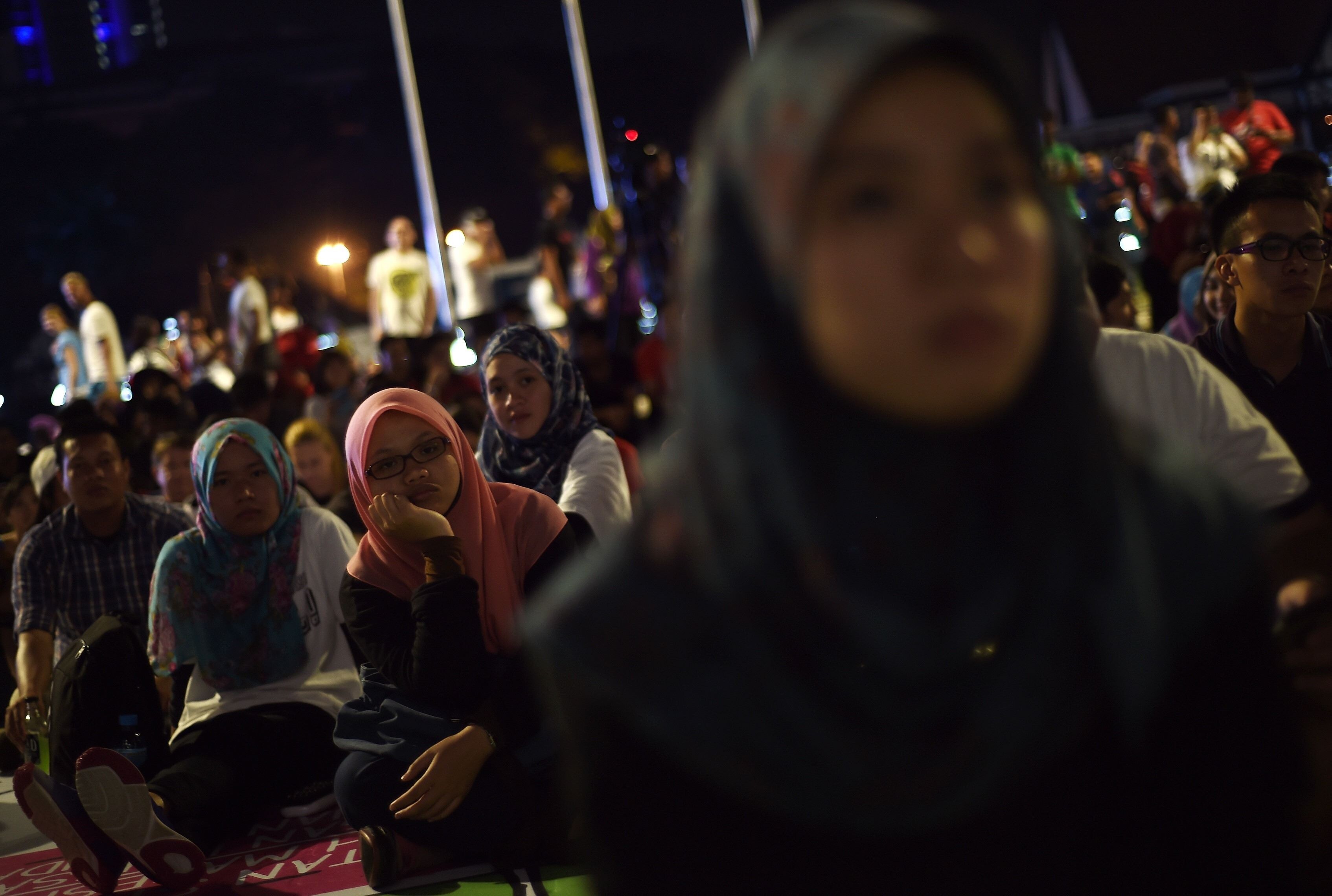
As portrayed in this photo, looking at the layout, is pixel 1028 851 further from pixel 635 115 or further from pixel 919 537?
pixel 635 115

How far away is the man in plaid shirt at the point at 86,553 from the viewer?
3629 millimetres

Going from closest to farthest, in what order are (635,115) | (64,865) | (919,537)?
(919,537)
(64,865)
(635,115)

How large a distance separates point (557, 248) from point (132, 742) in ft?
20.7

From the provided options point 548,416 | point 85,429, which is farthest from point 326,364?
point 548,416

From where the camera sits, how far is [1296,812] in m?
0.76

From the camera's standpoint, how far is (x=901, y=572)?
0.67 m

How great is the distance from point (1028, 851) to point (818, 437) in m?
0.29

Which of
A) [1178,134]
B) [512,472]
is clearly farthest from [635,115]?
[512,472]

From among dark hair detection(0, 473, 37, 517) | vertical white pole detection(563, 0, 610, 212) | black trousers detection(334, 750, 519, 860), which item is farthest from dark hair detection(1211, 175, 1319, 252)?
vertical white pole detection(563, 0, 610, 212)

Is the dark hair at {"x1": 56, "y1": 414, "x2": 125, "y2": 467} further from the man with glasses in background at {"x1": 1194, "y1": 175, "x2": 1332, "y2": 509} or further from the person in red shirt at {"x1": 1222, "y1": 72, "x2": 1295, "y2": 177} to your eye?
the person in red shirt at {"x1": 1222, "y1": 72, "x2": 1295, "y2": 177}

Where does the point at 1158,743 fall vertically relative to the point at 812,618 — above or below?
below

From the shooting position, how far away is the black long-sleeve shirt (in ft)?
7.71

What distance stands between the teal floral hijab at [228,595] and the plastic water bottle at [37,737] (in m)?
0.31

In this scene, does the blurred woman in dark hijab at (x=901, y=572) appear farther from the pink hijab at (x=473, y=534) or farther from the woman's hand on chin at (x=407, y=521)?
the pink hijab at (x=473, y=534)
